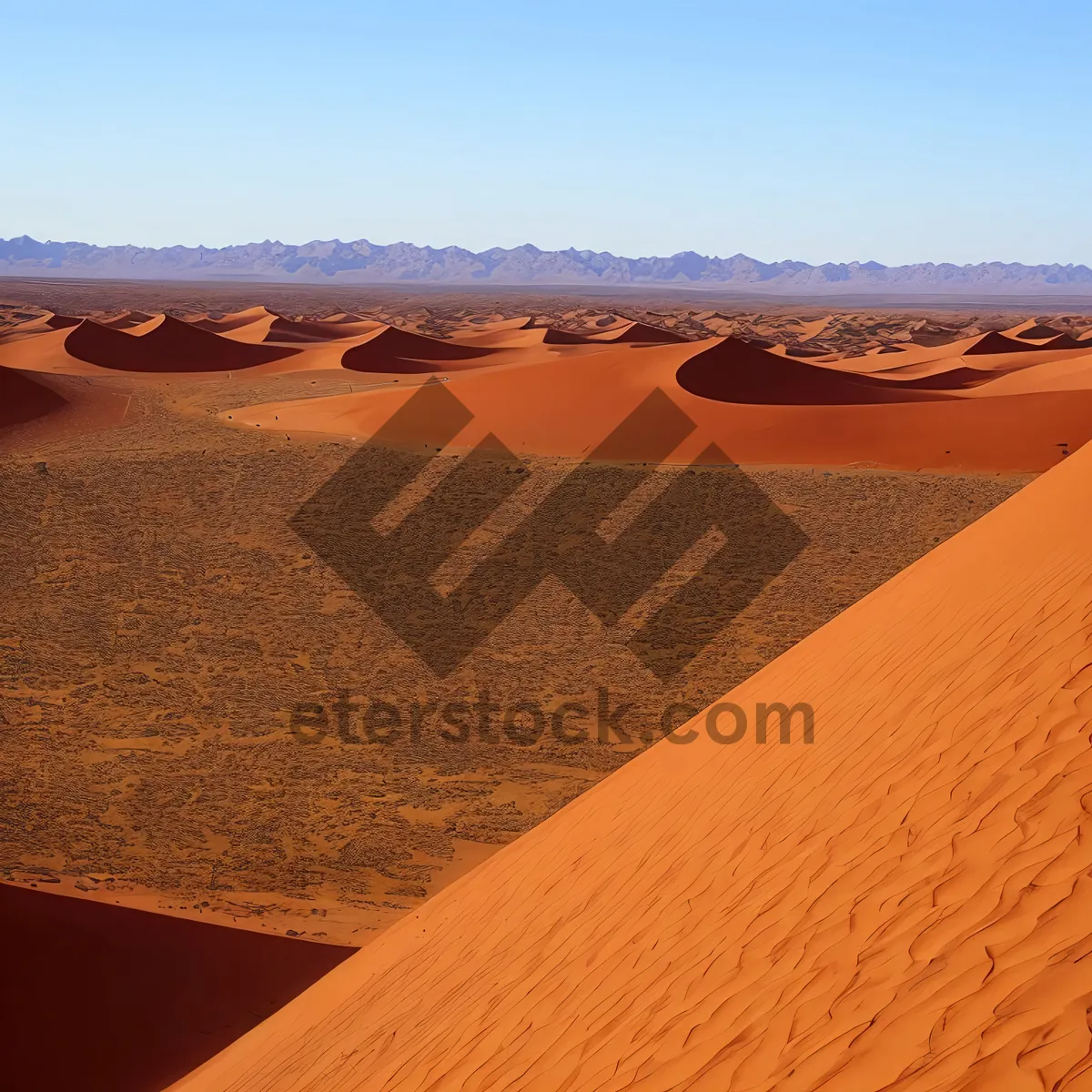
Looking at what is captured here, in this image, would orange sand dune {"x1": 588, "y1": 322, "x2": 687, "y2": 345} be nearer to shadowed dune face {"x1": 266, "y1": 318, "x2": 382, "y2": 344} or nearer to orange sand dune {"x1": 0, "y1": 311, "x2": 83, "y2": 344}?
shadowed dune face {"x1": 266, "y1": 318, "x2": 382, "y2": 344}

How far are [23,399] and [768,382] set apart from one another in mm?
20720

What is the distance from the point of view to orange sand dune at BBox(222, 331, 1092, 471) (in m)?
25.4

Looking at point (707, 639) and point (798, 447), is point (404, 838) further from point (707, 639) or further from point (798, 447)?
point (798, 447)

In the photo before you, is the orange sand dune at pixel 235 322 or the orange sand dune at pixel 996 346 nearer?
the orange sand dune at pixel 996 346

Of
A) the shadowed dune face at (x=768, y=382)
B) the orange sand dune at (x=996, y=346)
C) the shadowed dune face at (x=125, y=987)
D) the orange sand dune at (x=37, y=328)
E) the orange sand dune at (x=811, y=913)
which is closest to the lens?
the orange sand dune at (x=811, y=913)

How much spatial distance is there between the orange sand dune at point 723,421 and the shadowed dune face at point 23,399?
488 centimetres

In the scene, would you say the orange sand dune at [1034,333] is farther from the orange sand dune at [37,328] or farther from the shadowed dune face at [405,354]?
the orange sand dune at [37,328]

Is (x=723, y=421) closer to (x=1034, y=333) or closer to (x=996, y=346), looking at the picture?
(x=996, y=346)

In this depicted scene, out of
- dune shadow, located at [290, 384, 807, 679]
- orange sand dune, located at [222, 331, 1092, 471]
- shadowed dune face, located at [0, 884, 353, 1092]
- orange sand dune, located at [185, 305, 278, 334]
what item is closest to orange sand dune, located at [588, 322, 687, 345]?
orange sand dune, located at [185, 305, 278, 334]

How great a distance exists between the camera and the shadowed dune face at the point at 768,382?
3103cm

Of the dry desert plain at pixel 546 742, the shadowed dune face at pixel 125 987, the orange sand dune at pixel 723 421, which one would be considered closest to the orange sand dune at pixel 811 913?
the dry desert plain at pixel 546 742

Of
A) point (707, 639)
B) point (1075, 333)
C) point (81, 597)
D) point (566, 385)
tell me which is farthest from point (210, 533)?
point (1075, 333)

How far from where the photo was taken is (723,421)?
89.9ft

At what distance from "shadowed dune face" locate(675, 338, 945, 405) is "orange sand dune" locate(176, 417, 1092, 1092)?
2225cm
